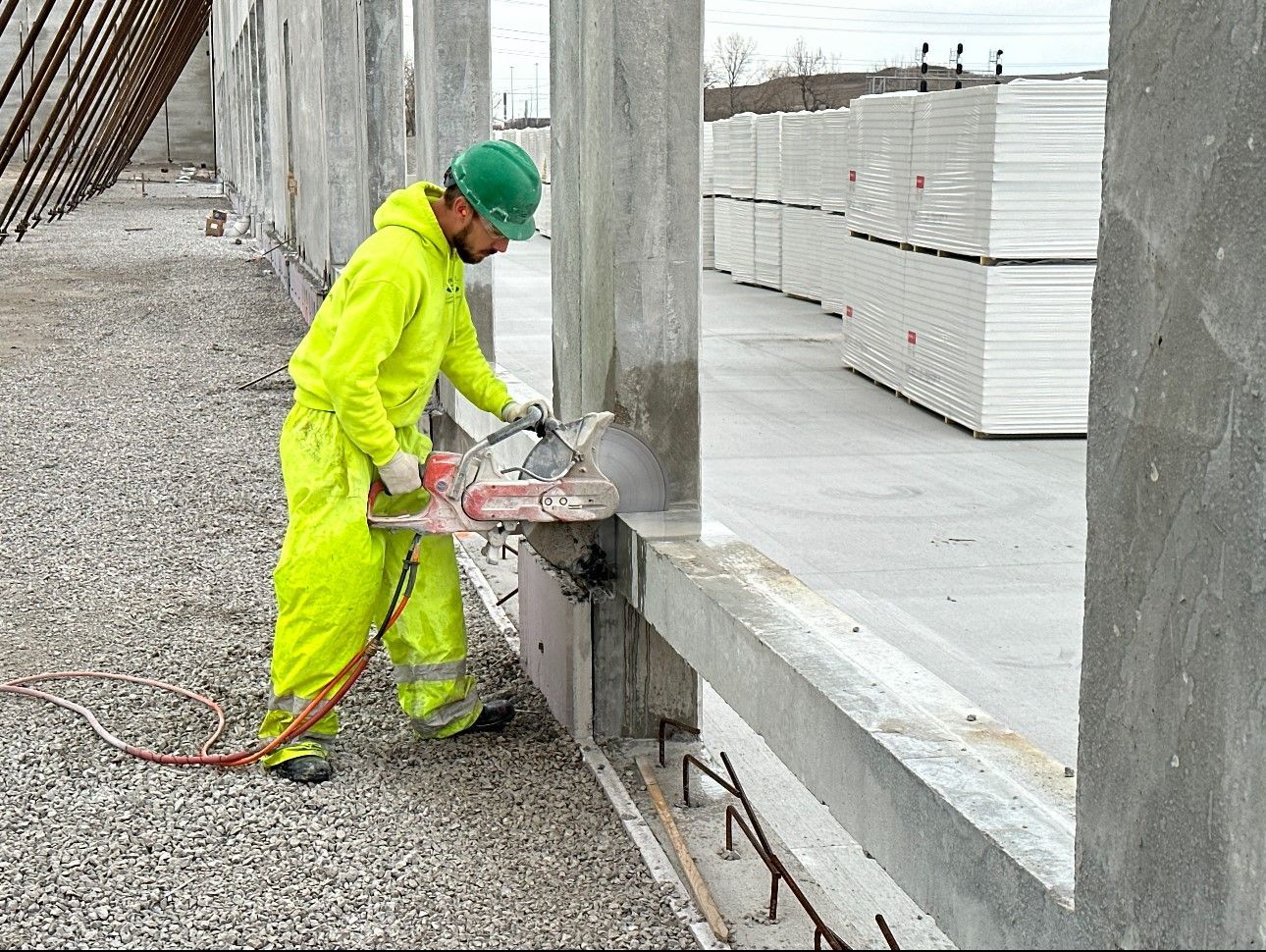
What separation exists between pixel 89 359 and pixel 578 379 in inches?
362

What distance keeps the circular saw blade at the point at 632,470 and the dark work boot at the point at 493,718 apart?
0.85 meters

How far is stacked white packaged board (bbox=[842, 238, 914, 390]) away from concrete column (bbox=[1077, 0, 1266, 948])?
852cm

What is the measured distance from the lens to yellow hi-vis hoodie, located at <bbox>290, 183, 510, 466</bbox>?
12.7ft

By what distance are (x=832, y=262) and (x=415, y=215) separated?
39.9ft

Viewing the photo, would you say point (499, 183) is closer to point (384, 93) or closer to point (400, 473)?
point (400, 473)

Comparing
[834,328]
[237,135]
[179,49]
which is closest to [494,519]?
[834,328]

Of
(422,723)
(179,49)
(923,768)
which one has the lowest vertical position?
(422,723)

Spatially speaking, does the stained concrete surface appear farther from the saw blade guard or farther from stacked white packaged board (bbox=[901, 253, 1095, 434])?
the saw blade guard

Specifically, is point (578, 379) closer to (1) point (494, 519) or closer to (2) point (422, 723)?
(1) point (494, 519)

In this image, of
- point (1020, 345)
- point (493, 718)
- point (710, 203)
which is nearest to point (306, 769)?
point (493, 718)

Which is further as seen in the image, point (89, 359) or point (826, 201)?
point (826, 201)

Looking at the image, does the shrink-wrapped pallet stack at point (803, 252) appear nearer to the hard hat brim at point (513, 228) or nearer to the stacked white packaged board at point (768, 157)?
the stacked white packaged board at point (768, 157)

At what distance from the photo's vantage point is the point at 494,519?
157 inches

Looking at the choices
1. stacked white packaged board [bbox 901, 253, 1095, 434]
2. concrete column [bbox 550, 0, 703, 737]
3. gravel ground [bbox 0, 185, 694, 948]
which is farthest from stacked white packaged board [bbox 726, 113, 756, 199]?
concrete column [bbox 550, 0, 703, 737]
